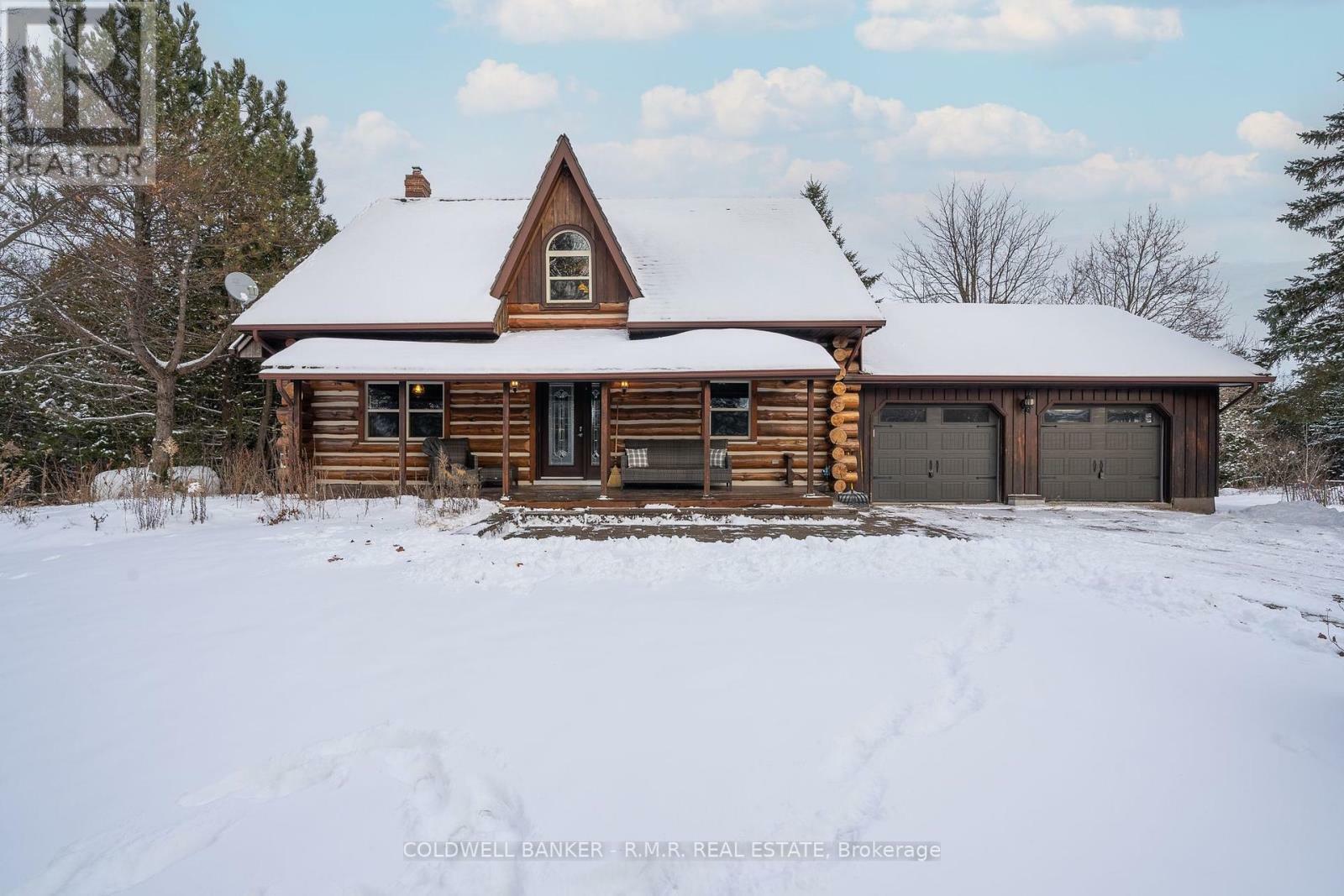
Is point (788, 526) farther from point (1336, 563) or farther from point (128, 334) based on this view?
point (128, 334)

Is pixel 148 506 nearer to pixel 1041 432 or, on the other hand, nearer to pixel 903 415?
pixel 903 415

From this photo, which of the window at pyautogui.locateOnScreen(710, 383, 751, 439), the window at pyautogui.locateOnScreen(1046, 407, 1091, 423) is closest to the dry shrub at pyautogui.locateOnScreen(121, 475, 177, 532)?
the window at pyautogui.locateOnScreen(710, 383, 751, 439)

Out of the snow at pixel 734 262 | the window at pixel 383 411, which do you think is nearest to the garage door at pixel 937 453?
the snow at pixel 734 262

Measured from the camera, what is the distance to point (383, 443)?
1248 cm

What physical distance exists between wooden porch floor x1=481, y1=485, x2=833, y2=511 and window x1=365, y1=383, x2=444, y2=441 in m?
2.38

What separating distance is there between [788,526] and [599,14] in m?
26.5

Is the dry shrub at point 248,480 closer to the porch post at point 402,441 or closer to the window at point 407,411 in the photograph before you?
the window at point 407,411

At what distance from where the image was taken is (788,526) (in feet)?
29.7

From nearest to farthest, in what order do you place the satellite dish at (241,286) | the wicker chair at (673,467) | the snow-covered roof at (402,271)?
1. the wicker chair at (673,467)
2. the snow-covered roof at (402,271)
3. the satellite dish at (241,286)

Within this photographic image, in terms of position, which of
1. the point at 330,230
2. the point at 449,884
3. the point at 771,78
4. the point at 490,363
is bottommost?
the point at 449,884

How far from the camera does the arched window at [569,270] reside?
1262 centimetres

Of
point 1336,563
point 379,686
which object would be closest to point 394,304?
point 379,686

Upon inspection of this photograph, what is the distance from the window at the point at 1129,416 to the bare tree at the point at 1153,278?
52.5 ft

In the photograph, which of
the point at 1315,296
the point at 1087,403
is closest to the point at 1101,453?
the point at 1087,403
